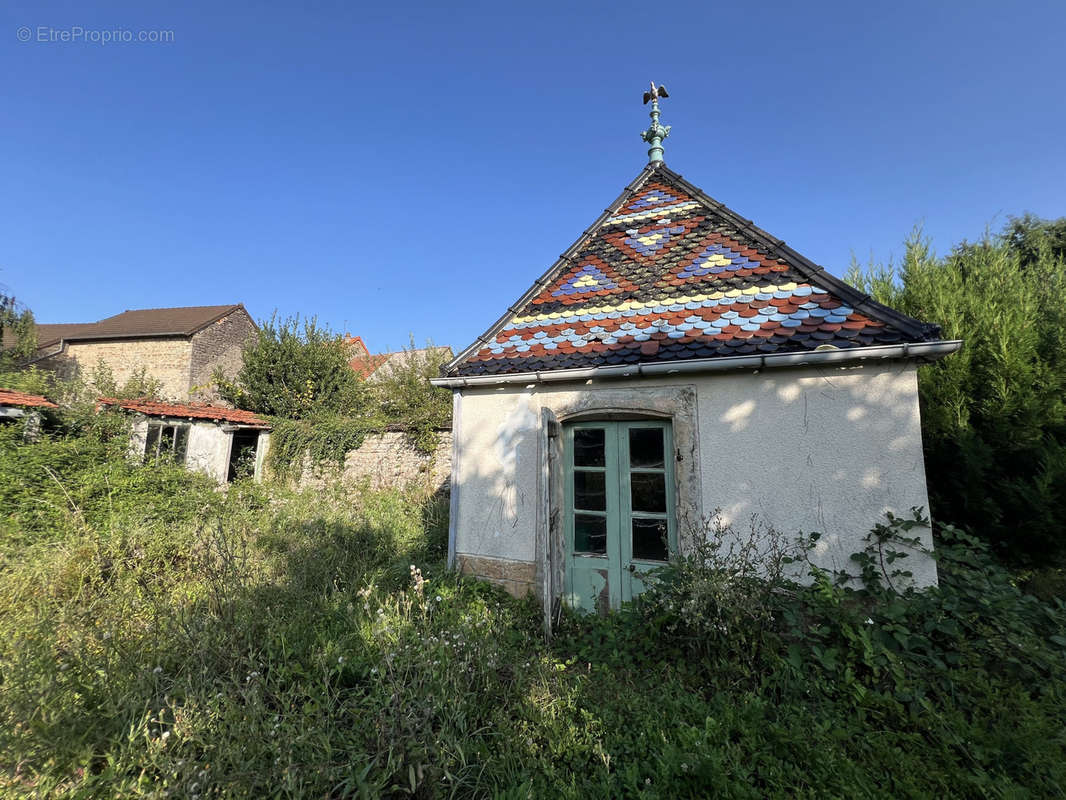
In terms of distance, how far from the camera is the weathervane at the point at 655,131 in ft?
19.5

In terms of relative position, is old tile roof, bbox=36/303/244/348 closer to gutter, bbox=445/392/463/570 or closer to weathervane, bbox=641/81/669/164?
gutter, bbox=445/392/463/570

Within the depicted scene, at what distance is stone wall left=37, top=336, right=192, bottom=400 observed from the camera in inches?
656

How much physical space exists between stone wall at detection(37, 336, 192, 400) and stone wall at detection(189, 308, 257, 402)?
365mm

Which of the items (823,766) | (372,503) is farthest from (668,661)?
(372,503)

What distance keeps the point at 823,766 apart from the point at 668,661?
4.17 feet

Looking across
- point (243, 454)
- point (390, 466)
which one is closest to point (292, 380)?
point (243, 454)

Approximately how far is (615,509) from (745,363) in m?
1.95

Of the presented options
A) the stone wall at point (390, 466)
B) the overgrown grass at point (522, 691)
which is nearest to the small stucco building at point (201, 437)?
the stone wall at point (390, 466)

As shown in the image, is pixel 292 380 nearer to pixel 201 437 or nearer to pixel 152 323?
pixel 201 437

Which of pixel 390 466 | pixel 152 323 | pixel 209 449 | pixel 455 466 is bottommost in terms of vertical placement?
pixel 390 466

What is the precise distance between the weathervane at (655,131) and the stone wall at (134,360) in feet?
63.4

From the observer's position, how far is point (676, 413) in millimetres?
4020

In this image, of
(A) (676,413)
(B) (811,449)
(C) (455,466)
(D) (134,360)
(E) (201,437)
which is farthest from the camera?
(D) (134,360)

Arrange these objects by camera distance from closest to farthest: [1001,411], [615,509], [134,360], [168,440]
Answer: [615,509] < [1001,411] < [168,440] < [134,360]
